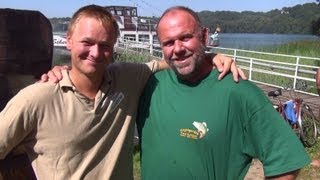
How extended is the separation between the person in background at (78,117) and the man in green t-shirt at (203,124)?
0.54ft

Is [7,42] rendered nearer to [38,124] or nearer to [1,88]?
[1,88]

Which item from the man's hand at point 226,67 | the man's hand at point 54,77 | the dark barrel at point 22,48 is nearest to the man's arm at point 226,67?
the man's hand at point 226,67

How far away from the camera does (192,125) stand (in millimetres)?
2613

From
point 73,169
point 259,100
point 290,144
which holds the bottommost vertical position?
point 73,169

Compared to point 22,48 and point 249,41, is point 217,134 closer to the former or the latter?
point 22,48

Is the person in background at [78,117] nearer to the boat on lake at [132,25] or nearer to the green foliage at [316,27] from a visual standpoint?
the green foliage at [316,27]

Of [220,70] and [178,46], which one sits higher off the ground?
[178,46]

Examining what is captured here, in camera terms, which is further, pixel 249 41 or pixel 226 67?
pixel 249 41

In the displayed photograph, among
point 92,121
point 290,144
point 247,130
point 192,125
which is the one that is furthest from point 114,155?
point 290,144

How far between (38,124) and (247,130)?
1.00 m

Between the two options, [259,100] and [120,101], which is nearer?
[259,100]

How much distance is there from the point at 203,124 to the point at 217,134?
0.08 m

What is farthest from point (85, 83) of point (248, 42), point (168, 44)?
point (248, 42)

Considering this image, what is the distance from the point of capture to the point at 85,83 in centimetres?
263
